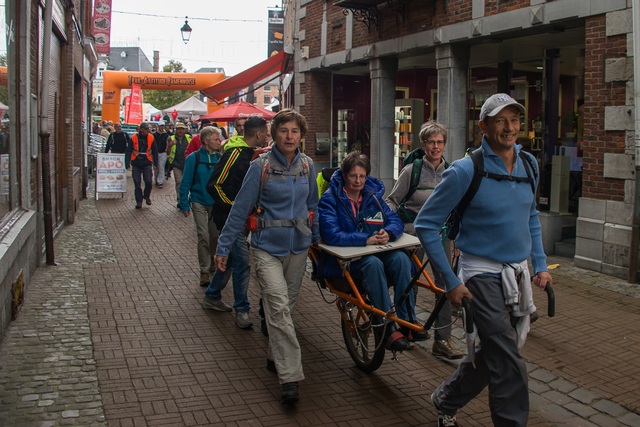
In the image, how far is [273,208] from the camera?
16.5 feet

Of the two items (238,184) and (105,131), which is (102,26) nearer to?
(105,131)

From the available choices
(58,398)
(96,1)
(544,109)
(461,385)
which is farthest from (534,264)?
(96,1)

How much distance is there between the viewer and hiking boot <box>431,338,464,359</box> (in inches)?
225

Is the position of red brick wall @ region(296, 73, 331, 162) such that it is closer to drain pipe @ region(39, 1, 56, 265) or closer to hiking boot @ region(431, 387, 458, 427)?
drain pipe @ region(39, 1, 56, 265)

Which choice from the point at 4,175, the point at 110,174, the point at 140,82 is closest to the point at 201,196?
the point at 4,175

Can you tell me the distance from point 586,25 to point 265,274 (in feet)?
21.4

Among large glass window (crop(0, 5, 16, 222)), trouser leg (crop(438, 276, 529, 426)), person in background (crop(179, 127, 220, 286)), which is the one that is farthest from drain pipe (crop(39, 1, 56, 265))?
trouser leg (crop(438, 276, 529, 426))

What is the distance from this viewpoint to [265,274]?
16.0ft

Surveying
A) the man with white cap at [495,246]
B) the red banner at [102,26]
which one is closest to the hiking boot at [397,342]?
the man with white cap at [495,246]

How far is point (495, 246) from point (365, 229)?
1619 mm

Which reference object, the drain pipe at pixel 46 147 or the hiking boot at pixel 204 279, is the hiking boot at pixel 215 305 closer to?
the hiking boot at pixel 204 279

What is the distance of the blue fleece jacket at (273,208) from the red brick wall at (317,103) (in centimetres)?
1310

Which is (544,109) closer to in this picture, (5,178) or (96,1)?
(5,178)

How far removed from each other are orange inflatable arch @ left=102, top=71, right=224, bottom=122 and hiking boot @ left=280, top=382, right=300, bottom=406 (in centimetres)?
2625
